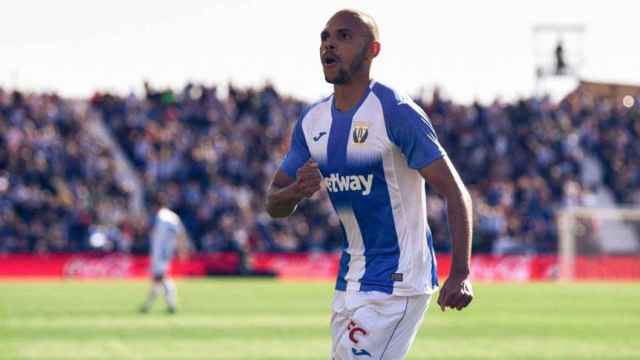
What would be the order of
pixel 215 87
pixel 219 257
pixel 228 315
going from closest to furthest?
pixel 228 315 → pixel 219 257 → pixel 215 87

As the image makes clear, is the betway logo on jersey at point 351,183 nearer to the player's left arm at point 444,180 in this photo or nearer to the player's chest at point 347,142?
the player's chest at point 347,142

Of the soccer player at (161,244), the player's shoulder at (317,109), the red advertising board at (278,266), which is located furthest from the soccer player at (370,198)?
the red advertising board at (278,266)

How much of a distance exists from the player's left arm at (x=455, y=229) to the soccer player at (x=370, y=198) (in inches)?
7.2

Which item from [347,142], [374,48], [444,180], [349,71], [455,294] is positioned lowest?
[455,294]

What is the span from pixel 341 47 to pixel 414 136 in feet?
2.04

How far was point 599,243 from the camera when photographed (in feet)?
162

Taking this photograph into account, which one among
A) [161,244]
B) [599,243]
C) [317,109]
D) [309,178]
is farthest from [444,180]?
[599,243]

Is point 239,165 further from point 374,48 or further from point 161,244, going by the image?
point 374,48

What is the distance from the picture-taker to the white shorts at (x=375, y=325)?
718cm

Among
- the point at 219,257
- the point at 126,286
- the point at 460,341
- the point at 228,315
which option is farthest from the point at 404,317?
the point at 219,257

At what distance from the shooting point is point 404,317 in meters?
7.26

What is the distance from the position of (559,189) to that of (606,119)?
4359mm

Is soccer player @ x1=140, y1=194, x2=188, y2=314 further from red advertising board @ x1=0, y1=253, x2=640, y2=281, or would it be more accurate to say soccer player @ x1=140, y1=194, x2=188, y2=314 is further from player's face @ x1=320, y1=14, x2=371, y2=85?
player's face @ x1=320, y1=14, x2=371, y2=85

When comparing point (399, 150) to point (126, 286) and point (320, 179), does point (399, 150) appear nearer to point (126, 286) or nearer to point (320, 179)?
point (320, 179)
